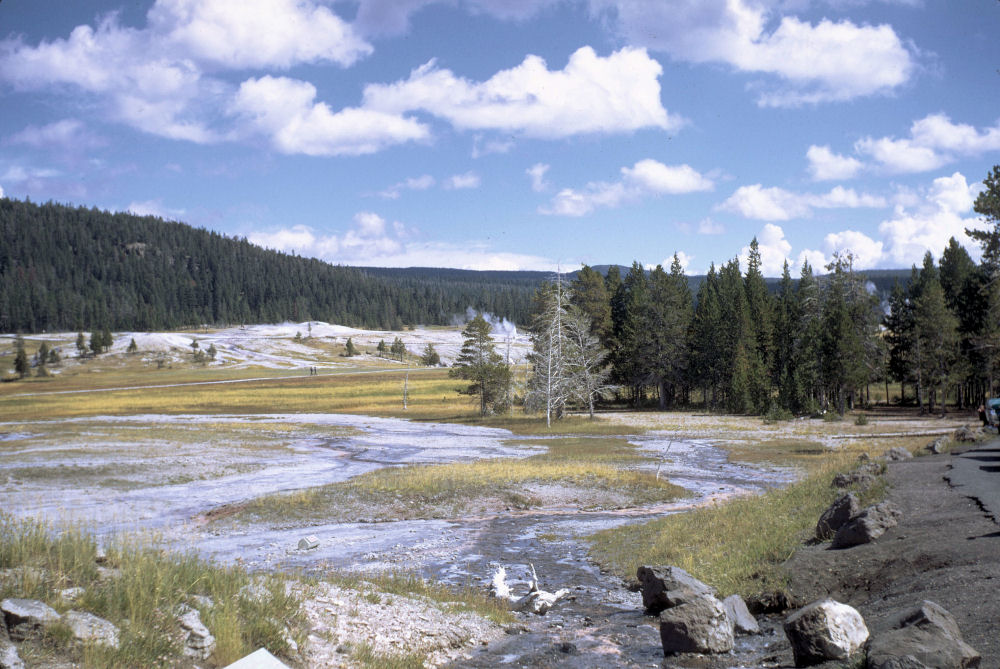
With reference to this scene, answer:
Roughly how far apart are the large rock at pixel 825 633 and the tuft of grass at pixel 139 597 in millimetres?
6439

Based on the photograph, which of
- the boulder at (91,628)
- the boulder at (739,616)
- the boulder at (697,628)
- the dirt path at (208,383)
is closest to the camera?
the boulder at (91,628)

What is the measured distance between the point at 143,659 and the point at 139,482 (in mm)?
23479

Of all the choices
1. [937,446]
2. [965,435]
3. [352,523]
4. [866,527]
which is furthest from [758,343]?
[866,527]

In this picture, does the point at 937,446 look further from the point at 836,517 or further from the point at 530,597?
the point at 530,597

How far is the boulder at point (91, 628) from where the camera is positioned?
7.13m

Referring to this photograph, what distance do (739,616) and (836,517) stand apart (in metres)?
4.41

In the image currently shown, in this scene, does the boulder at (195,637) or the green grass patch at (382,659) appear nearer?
the boulder at (195,637)

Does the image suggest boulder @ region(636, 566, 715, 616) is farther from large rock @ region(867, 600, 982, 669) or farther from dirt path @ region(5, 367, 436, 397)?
dirt path @ region(5, 367, 436, 397)

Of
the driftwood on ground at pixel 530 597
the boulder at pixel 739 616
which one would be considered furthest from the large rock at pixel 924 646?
the driftwood on ground at pixel 530 597

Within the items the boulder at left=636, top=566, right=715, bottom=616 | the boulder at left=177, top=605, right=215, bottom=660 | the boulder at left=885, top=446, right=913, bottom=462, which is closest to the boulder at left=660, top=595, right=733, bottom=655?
the boulder at left=636, top=566, right=715, bottom=616

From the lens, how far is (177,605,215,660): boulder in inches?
305

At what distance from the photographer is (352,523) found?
21.9 meters

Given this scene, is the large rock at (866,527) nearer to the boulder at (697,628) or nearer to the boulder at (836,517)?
the boulder at (836,517)

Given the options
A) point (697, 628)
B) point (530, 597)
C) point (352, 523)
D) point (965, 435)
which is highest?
point (965, 435)
